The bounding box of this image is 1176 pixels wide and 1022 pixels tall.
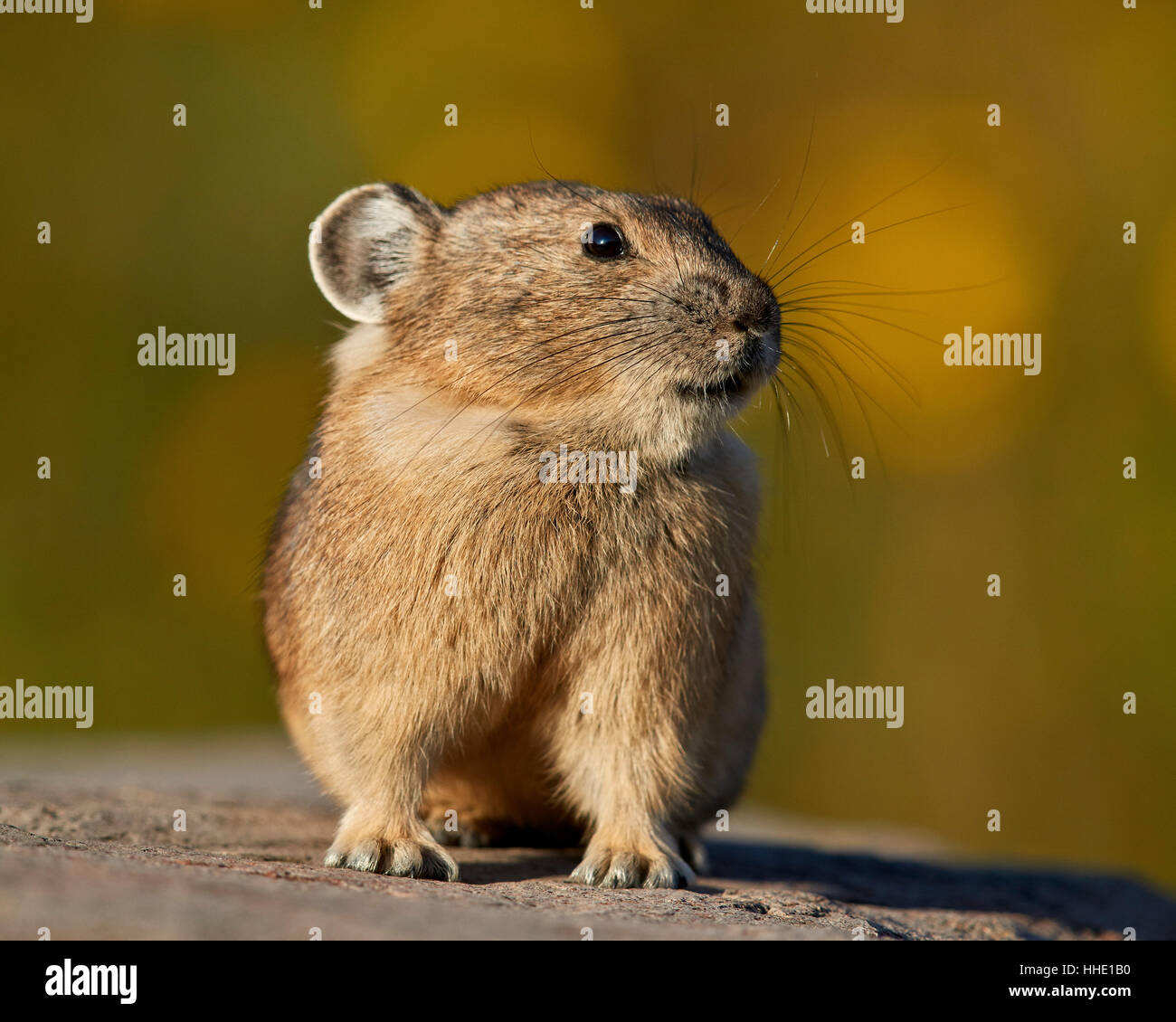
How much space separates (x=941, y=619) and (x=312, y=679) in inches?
318

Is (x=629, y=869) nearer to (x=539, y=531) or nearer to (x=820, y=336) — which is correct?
(x=539, y=531)

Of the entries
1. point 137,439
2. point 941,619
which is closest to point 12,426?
point 137,439

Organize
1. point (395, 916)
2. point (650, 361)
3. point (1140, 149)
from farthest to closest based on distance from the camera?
1. point (1140, 149)
2. point (650, 361)
3. point (395, 916)

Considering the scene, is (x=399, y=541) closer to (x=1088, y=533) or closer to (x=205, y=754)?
(x=205, y=754)

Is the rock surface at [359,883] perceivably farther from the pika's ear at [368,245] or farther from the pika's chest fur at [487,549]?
the pika's ear at [368,245]

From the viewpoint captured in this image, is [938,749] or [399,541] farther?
[938,749]

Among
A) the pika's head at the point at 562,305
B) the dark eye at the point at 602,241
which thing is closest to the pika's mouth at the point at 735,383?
the pika's head at the point at 562,305

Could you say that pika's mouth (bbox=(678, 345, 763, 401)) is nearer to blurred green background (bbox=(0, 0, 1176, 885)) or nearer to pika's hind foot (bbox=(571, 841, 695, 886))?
pika's hind foot (bbox=(571, 841, 695, 886))

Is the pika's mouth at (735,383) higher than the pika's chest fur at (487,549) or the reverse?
higher

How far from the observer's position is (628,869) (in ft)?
20.5

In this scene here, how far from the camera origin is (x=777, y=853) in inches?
355

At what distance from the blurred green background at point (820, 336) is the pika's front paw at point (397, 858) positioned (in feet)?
23.8

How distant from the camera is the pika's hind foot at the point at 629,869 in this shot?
6.19 metres

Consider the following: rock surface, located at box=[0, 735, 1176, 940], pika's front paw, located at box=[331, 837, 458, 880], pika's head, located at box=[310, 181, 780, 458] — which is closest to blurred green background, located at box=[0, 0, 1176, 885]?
rock surface, located at box=[0, 735, 1176, 940]
